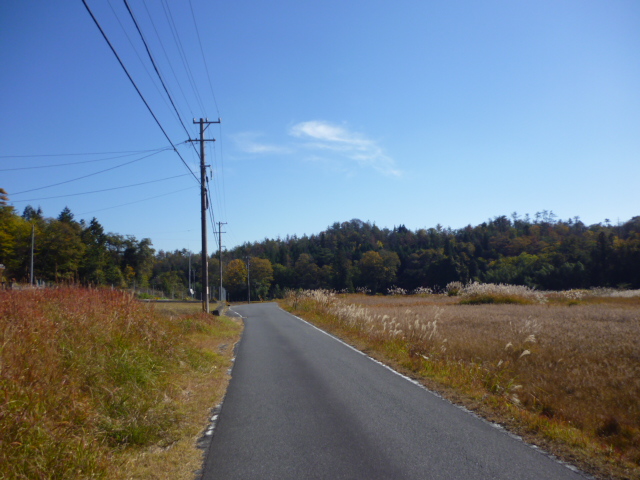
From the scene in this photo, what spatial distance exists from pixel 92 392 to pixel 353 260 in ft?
359

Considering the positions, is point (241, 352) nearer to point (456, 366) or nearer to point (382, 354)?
point (382, 354)

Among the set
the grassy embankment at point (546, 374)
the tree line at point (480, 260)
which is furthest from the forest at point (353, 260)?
the grassy embankment at point (546, 374)

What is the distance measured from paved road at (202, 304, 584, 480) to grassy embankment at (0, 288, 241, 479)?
0.59 meters

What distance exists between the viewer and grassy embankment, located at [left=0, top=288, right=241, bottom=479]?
172 inches

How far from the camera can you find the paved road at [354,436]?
5.02m

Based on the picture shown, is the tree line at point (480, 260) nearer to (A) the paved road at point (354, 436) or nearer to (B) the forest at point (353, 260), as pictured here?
(B) the forest at point (353, 260)

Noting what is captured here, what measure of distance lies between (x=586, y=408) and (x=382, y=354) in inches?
251

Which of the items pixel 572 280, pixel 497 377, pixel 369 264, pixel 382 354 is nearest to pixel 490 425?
pixel 497 377

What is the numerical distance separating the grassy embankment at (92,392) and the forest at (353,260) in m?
2.14

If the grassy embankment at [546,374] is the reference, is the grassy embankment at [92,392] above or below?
above

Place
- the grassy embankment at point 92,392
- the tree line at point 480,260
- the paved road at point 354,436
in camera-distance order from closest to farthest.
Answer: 1. the grassy embankment at point 92,392
2. the paved road at point 354,436
3. the tree line at point 480,260

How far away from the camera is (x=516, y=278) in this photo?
66750 millimetres

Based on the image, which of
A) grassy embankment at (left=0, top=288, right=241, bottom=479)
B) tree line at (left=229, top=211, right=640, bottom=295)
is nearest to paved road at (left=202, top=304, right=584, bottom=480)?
grassy embankment at (left=0, top=288, right=241, bottom=479)

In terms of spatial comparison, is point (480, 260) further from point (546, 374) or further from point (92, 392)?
point (92, 392)
